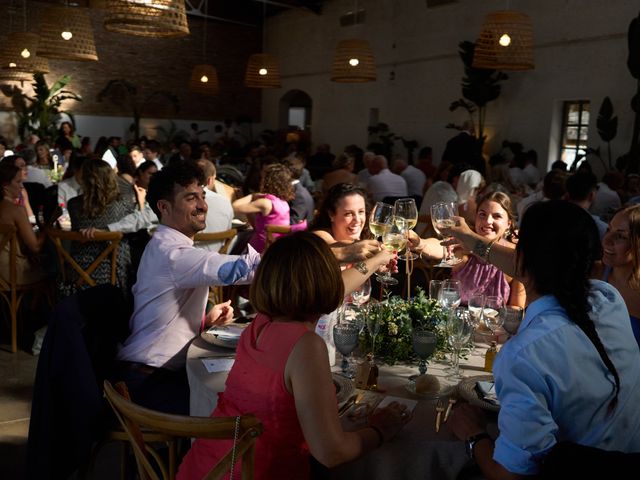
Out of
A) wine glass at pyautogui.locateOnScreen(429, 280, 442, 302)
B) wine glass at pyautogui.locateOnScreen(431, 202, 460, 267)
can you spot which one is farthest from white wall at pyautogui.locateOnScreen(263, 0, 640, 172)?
wine glass at pyautogui.locateOnScreen(429, 280, 442, 302)

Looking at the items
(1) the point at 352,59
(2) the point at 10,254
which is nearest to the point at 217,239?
(2) the point at 10,254

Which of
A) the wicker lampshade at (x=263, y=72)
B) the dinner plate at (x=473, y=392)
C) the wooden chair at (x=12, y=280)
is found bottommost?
the wooden chair at (x=12, y=280)

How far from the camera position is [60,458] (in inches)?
80.5

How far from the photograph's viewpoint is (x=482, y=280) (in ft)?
10.5

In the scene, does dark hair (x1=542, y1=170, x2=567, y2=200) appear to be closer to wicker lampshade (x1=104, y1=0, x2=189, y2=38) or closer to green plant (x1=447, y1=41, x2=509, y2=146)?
wicker lampshade (x1=104, y1=0, x2=189, y2=38)

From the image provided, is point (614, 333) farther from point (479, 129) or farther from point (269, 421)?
point (479, 129)

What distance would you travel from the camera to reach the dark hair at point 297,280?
1613 millimetres

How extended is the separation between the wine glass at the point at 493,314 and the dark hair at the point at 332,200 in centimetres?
131

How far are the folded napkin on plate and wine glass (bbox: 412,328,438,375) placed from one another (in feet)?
0.65

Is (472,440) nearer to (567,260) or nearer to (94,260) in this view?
(567,260)

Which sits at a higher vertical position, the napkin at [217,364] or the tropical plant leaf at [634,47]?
the tropical plant leaf at [634,47]

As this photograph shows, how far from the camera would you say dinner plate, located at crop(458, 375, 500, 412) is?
5.78 ft

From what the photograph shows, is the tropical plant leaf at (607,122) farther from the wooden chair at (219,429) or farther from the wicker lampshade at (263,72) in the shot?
the wooden chair at (219,429)

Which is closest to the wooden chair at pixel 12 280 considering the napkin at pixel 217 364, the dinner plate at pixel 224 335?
the dinner plate at pixel 224 335
